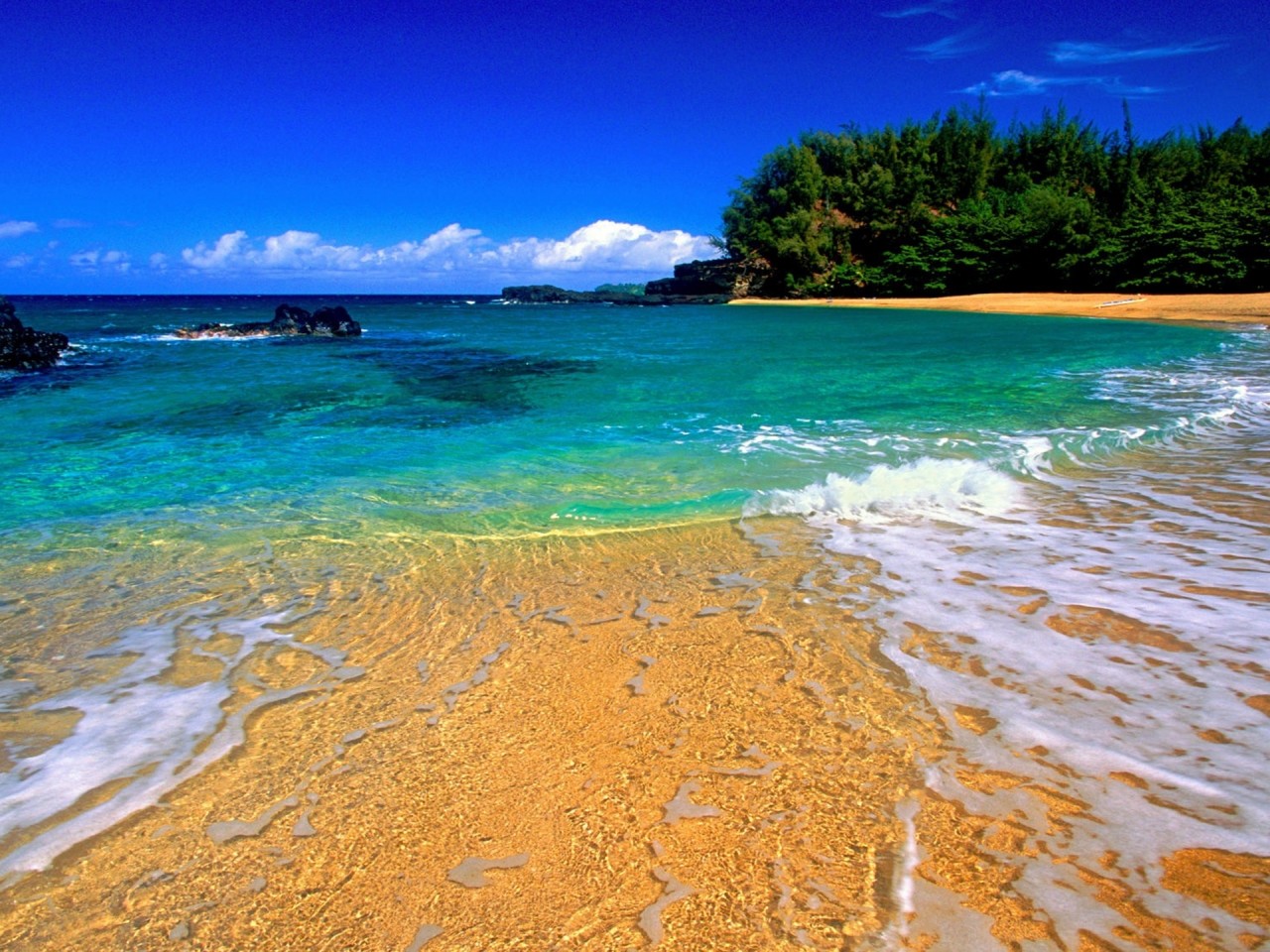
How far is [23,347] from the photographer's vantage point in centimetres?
1544

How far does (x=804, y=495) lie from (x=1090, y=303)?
33731mm

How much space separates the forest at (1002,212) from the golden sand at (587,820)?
37.7 metres

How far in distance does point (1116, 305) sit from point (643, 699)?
34.3 m

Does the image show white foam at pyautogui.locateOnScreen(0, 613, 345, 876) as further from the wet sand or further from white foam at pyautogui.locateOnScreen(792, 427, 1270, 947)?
white foam at pyautogui.locateOnScreen(792, 427, 1270, 947)

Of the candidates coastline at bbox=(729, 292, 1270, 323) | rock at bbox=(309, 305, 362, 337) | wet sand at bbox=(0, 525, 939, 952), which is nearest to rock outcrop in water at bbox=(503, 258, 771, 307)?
coastline at bbox=(729, 292, 1270, 323)

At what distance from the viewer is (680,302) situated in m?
61.6

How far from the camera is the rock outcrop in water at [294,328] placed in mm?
24922

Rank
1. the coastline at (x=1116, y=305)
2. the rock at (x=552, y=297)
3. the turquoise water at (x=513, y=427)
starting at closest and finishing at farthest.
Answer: the turquoise water at (x=513, y=427)
the coastline at (x=1116, y=305)
the rock at (x=552, y=297)

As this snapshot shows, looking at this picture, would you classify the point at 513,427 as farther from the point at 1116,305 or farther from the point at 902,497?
the point at 1116,305

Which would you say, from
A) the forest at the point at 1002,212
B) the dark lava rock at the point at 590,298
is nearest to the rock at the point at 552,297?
the dark lava rock at the point at 590,298

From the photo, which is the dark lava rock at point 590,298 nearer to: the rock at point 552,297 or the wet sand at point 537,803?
the rock at point 552,297

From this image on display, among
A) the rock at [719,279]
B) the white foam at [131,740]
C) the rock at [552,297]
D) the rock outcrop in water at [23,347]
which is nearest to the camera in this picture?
the white foam at [131,740]

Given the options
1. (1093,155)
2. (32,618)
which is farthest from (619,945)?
(1093,155)

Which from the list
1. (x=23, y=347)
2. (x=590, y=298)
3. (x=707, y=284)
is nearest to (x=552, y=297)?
(x=590, y=298)
